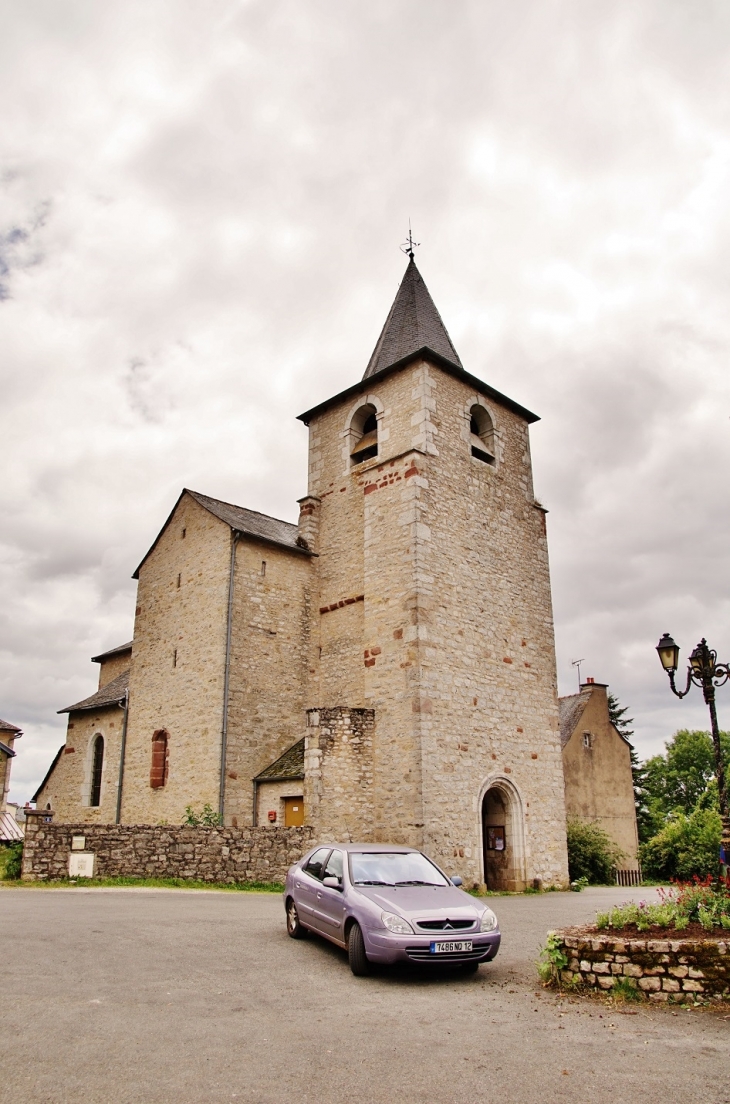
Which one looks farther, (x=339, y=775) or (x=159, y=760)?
(x=159, y=760)

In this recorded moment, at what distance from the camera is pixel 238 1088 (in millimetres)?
Result: 4598

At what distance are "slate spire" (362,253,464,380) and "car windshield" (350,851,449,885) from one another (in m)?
15.1

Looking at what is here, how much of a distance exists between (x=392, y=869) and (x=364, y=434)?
630 inches

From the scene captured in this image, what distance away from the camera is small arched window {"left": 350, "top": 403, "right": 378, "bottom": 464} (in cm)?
2245

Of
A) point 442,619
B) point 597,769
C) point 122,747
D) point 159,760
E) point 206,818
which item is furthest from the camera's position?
point 597,769

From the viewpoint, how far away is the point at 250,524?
2259cm

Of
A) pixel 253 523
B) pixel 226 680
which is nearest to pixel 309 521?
pixel 253 523

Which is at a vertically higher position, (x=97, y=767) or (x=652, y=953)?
(x=97, y=767)

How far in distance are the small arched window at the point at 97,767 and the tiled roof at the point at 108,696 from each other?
1048mm

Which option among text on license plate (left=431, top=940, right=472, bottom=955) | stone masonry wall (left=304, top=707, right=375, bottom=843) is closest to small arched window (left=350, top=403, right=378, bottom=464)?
stone masonry wall (left=304, top=707, right=375, bottom=843)

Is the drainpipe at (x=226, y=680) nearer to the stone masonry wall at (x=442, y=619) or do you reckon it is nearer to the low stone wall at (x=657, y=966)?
the stone masonry wall at (x=442, y=619)

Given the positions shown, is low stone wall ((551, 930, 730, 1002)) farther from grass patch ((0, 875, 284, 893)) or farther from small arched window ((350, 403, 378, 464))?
small arched window ((350, 403, 378, 464))

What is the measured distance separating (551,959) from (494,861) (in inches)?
520

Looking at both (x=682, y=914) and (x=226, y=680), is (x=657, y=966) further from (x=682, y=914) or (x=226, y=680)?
(x=226, y=680)
